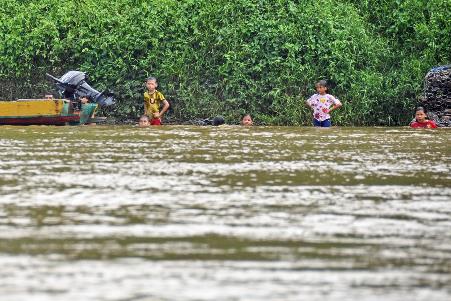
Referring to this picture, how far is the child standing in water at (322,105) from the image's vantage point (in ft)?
60.1

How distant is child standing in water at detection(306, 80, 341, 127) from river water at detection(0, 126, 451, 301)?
23.0 feet

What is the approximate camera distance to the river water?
187 inches

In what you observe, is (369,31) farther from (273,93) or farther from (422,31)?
(273,93)

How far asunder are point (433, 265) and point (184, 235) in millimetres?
1315

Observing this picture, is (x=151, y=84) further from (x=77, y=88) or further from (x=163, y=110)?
(x=77, y=88)

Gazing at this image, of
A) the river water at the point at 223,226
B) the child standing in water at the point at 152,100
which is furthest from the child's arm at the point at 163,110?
the river water at the point at 223,226

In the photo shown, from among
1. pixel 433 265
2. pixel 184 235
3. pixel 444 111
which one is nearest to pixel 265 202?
pixel 184 235

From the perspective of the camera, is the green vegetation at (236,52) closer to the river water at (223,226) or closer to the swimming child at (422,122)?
the swimming child at (422,122)

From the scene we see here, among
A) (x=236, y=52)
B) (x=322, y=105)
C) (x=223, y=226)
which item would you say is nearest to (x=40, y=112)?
(x=236, y=52)

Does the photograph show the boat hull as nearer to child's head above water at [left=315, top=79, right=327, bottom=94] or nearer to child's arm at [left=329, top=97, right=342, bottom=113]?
child's head above water at [left=315, top=79, right=327, bottom=94]

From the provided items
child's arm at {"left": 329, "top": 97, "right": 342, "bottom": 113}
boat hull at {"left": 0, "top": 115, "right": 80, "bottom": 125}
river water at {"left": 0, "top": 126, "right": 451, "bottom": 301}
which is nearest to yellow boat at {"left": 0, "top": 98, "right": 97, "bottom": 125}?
boat hull at {"left": 0, "top": 115, "right": 80, "bottom": 125}

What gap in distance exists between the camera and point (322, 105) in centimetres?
1842

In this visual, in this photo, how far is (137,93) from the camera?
67.8 ft

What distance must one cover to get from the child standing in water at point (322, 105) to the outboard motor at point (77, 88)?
3.33 m
